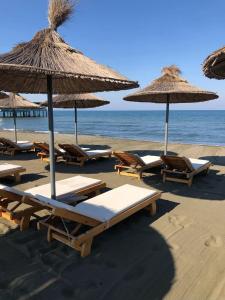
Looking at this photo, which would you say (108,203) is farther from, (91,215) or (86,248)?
(86,248)

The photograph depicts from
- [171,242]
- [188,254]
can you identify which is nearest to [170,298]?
[188,254]

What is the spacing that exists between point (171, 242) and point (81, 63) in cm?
265

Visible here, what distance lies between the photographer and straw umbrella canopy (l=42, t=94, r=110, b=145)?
35.1 ft

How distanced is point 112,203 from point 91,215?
61 cm

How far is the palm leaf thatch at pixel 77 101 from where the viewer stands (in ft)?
35.1

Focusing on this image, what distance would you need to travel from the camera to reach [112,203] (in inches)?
167

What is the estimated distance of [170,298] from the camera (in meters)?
2.67

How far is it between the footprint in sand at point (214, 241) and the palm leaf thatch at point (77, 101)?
782 centimetres

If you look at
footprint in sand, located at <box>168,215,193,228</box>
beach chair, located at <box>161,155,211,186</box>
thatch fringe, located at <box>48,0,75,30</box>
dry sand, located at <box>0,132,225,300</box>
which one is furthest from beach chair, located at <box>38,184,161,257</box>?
thatch fringe, located at <box>48,0,75,30</box>

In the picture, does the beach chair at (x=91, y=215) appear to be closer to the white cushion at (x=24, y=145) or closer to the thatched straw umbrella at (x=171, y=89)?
the thatched straw umbrella at (x=171, y=89)

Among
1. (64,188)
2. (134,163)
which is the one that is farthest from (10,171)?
(134,163)

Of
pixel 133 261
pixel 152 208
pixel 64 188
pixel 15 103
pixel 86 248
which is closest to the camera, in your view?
pixel 133 261

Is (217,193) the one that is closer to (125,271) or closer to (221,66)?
(221,66)

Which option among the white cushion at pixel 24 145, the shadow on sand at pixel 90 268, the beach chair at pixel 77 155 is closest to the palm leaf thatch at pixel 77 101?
the white cushion at pixel 24 145
